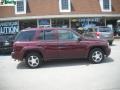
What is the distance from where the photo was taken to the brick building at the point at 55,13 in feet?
120

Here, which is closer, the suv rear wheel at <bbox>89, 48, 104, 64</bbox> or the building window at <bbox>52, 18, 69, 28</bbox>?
the suv rear wheel at <bbox>89, 48, 104, 64</bbox>

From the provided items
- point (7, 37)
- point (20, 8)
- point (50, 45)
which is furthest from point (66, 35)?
point (20, 8)

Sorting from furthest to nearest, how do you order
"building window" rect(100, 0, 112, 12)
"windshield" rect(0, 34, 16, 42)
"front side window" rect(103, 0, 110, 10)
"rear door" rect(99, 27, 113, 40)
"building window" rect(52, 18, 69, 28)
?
"front side window" rect(103, 0, 110, 10) → "building window" rect(100, 0, 112, 12) → "building window" rect(52, 18, 69, 28) → "rear door" rect(99, 27, 113, 40) → "windshield" rect(0, 34, 16, 42)

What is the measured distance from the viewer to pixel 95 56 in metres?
14.8

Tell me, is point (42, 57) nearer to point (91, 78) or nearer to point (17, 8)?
point (91, 78)

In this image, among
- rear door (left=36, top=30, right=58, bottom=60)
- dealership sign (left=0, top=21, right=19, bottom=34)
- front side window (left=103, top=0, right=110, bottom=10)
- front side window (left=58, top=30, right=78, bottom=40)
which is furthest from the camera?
front side window (left=103, top=0, right=110, bottom=10)

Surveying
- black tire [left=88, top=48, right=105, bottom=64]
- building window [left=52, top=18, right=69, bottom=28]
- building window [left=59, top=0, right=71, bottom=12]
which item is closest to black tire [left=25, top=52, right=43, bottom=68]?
black tire [left=88, top=48, right=105, bottom=64]

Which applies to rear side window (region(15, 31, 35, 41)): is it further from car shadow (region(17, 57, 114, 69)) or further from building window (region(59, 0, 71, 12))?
building window (region(59, 0, 71, 12))

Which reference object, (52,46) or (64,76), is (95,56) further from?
(64,76)

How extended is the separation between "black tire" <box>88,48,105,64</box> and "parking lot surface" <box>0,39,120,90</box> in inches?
10.8

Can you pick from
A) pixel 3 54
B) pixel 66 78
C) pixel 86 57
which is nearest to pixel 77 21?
pixel 3 54

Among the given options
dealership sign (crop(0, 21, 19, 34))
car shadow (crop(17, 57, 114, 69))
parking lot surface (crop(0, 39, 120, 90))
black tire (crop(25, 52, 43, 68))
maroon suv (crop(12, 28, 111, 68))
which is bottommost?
parking lot surface (crop(0, 39, 120, 90))

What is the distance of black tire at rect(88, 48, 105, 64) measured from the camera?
48.6ft

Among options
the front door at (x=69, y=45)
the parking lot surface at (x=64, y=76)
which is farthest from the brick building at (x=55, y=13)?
the front door at (x=69, y=45)
